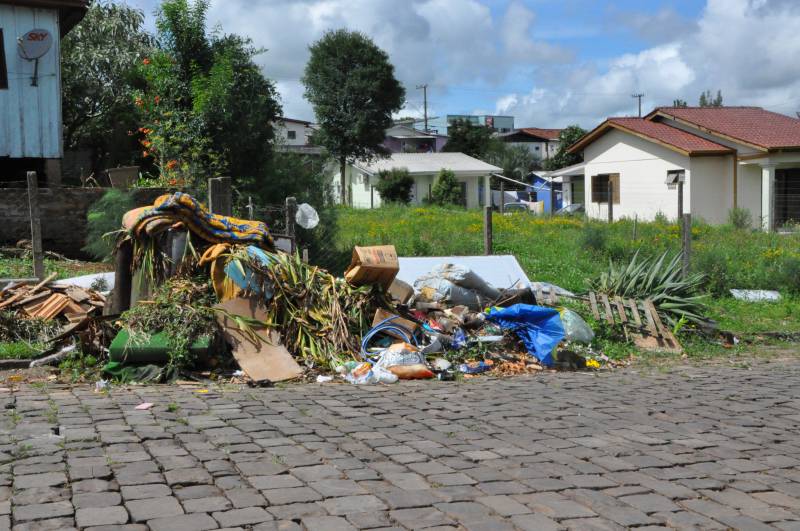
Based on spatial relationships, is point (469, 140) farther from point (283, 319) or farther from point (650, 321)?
point (283, 319)

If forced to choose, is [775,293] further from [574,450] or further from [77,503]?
[77,503]

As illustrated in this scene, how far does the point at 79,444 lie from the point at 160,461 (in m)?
0.65

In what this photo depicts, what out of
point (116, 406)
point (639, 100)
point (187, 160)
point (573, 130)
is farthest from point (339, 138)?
point (639, 100)

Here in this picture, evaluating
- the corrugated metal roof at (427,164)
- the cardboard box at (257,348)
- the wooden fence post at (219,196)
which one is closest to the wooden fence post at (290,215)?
the wooden fence post at (219,196)

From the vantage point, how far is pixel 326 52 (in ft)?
141

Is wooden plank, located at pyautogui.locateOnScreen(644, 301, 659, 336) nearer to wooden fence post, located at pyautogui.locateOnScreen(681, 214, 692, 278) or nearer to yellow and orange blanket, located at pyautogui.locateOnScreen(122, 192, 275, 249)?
wooden fence post, located at pyautogui.locateOnScreen(681, 214, 692, 278)

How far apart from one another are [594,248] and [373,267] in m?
8.08

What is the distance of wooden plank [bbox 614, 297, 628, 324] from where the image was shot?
10.7 m

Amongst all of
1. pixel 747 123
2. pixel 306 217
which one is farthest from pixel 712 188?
pixel 306 217

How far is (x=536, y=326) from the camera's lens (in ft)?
31.0

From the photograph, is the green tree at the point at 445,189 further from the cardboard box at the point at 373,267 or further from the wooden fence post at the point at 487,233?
the cardboard box at the point at 373,267

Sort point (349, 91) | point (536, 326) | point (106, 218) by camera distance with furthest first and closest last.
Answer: point (349, 91) → point (106, 218) → point (536, 326)

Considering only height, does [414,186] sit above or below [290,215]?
above

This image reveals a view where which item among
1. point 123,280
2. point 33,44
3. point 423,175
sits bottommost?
point 123,280
